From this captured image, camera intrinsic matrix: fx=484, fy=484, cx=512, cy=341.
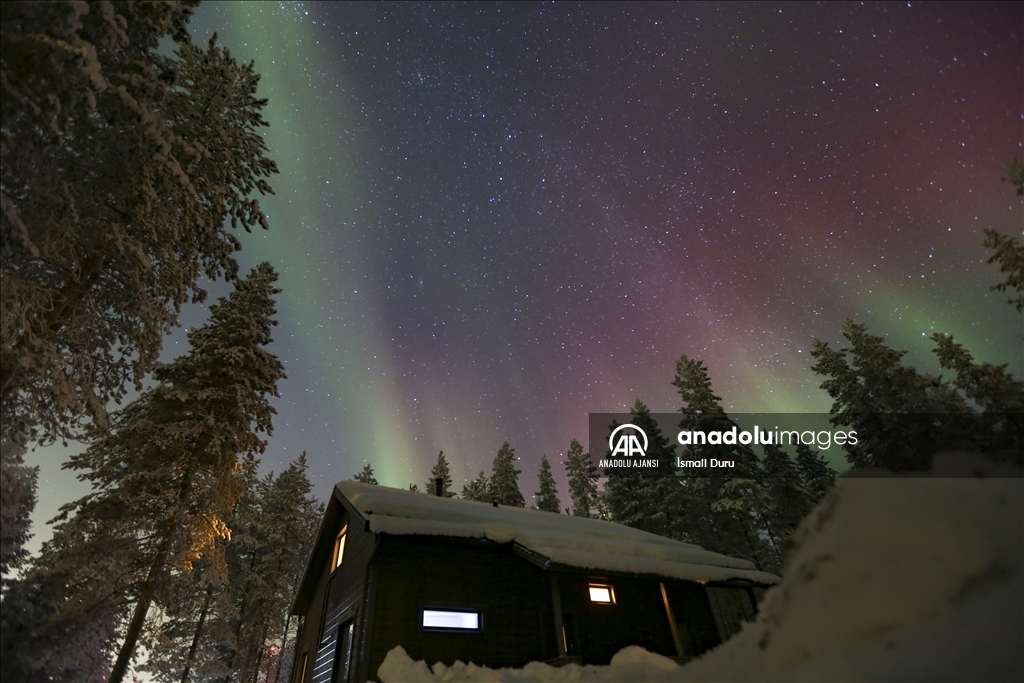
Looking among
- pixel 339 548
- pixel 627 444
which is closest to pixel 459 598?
pixel 339 548

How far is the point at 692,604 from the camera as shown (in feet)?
52.9

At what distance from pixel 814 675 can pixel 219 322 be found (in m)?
18.6

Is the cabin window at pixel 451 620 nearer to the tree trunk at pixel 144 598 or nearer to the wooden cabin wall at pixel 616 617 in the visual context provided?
the wooden cabin wall at pixel 616 617

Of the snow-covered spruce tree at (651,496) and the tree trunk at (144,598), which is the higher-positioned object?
the snow-covered spruce tree at (651,496)

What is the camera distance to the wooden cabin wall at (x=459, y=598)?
35.9ft

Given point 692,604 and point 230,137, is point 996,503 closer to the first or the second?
point 230,137

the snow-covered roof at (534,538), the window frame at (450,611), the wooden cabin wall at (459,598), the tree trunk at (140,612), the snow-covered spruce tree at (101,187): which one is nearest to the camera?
the snow-covered spruce tree at (101,187)

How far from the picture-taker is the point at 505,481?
39.5 m

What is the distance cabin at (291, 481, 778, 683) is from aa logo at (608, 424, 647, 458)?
53.0 feet

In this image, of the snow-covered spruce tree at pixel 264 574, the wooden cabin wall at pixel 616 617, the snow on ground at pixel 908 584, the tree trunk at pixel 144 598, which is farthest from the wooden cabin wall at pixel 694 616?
the snow-covered spruce tree at pixel 264 574

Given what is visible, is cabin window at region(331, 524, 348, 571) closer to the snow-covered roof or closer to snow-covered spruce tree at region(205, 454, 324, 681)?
the snow-covered roof

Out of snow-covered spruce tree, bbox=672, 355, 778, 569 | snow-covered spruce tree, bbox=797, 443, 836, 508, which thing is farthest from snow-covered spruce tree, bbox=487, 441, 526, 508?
snow-covered spruce tree, bbox=797, 443, 836, 508

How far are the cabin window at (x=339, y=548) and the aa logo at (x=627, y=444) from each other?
68.1 feet

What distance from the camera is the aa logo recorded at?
3192 centimetres
